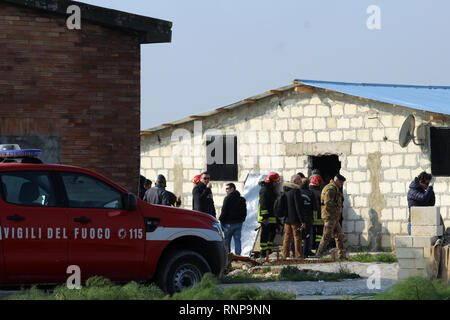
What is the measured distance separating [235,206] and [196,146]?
15.8 ft

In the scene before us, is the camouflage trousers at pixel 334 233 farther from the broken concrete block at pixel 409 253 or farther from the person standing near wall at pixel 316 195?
the broken concrete block at pixel 409 253

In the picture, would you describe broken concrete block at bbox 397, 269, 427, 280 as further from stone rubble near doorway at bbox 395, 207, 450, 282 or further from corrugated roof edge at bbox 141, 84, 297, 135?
corrugated roof edge at bbox 141, 84, 297, 135

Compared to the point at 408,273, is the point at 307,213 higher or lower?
higher

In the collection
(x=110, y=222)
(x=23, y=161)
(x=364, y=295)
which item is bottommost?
(x=364, y=295)

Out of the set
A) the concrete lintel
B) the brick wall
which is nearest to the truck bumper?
the brick wall

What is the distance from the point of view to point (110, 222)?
11.1 meters

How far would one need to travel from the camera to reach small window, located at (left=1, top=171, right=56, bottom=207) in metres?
10.7

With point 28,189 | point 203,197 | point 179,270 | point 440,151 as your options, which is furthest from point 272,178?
point 28,189

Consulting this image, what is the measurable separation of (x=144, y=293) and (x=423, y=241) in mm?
4961

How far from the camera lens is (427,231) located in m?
13.4

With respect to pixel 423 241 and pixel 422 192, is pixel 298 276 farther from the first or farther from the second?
pixel 422 192

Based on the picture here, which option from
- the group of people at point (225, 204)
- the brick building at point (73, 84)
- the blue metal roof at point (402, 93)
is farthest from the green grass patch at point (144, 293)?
the blue metal roof at point (402, 93)
